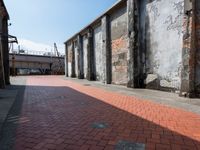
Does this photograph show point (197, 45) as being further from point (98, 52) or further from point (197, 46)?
point (98, 52)

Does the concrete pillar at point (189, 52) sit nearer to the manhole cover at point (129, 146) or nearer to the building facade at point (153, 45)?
the building facade at point (153, 45)

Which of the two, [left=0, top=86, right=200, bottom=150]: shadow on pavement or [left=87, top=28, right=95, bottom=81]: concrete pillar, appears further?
[left=87, top=28, right=95, bottom=81]: concrete pillar

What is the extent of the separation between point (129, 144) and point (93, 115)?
1930 mm

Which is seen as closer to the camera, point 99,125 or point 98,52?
point 99,125

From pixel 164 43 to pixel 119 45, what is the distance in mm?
4200

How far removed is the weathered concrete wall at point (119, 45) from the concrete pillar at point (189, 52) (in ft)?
15.9

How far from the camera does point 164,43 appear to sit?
8.93 meters

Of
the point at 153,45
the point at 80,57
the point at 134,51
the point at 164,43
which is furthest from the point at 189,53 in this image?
the point at 80,57

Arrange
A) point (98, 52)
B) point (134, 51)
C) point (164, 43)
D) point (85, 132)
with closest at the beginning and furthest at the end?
point (85, 132)
point (164, 43)
point (134, 51)
point (98, 52)

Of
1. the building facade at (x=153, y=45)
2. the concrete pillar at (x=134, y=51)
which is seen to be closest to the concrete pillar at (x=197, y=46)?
the building facade at (x=153, y=45)

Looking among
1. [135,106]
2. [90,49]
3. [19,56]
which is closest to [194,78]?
[135,106]

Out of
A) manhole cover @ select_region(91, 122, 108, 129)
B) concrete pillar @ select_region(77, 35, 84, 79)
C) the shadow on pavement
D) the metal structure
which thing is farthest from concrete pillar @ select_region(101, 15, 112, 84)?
the metal structure

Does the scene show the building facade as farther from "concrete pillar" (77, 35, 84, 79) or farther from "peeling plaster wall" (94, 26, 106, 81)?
"concrete pillar" (77, 35, 84, 79)

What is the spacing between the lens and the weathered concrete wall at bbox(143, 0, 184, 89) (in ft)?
26.6
